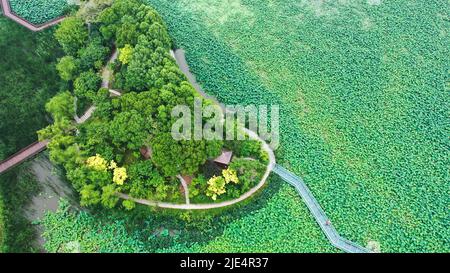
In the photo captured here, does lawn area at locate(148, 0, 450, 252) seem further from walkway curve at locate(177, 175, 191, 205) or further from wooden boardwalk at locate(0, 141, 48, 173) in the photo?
wooden boardwalk at locate(0, 141, 48, 173)

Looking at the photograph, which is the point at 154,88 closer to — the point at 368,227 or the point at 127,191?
the point at 127,191

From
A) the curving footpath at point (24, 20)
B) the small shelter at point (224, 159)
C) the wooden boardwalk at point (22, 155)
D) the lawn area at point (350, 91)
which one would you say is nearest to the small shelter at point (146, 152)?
the small shelter at point (224, 159)

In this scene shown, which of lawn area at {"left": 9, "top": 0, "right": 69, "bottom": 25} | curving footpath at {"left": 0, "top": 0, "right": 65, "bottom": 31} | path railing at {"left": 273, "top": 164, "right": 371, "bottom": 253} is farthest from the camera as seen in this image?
lawn area at {"left": 9, "top": 0, "right": 69, "bottom": 25}

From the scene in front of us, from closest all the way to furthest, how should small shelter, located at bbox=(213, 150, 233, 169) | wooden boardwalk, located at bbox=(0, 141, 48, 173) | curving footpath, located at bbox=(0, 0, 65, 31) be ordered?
small shelter, located at bbox=(213, 150, 233, 169)
wooden boardwalk, located at bbox=(0, 141, 48, 173)
curving footpath, located at bbox=(0, 0, 65, 31)

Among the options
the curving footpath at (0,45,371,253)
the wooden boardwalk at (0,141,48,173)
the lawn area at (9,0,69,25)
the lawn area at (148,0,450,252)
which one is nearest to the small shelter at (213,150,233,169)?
the curving footpath at (0,45,371,253)

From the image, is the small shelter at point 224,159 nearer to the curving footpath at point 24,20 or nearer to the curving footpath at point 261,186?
the curving footpath at point 261,186

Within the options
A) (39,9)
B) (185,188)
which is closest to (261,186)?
(185,188)
